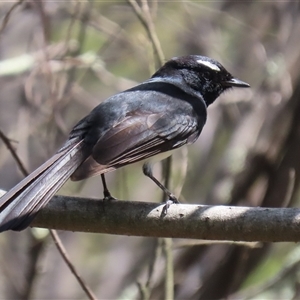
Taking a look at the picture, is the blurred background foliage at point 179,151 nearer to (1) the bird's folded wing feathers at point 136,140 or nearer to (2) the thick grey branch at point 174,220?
(1) the bird's folded wing feathers at point 136,140

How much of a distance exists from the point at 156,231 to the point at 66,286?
3.23 meters

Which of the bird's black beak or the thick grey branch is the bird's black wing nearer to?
the thick grey branch

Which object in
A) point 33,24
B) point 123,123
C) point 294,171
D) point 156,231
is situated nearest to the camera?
point 156,231

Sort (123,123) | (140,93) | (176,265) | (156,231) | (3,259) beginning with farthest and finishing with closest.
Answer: (3,259)
(176,265)
(140,93)
(123,123)
(156,231)

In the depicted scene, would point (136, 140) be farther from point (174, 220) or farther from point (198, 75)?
point (198, 75)

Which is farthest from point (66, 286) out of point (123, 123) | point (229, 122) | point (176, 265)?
point (123, 123)

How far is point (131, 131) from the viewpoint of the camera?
351 cm

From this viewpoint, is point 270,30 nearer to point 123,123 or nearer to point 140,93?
point 140,93

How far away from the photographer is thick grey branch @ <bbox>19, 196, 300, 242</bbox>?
109 inches

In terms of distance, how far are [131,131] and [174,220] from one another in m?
0.70

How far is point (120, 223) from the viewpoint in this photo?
306cm

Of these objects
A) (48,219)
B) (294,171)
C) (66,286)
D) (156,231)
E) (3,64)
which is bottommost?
(66,286)

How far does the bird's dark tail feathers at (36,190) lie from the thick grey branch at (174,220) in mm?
131

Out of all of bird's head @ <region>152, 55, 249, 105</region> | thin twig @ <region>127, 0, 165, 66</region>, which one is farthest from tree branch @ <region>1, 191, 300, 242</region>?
bird's head @ <region>152, 55, 249, 105</region>
